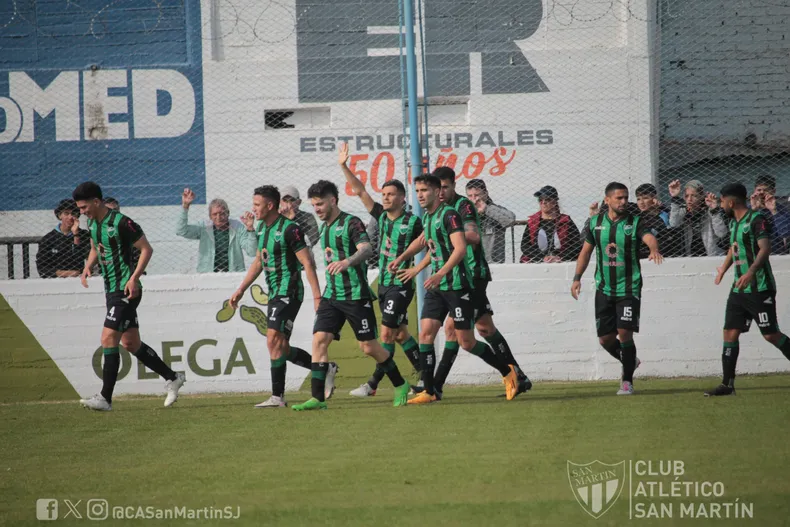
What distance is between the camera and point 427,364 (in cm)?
997

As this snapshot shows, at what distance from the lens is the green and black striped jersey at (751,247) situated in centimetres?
964

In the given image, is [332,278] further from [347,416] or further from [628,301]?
[628,301]

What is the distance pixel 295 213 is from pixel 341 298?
295 centimetres

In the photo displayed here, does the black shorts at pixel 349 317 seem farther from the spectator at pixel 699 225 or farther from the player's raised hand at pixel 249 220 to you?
the spectator at pixel 699 225

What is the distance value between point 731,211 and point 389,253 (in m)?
3.20

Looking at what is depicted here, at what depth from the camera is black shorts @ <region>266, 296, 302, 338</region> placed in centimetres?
977

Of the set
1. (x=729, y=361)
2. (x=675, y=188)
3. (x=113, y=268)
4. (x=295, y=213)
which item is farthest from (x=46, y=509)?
(x=675, y=188)

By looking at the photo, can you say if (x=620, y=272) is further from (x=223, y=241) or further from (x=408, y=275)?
(x=223, y=241)

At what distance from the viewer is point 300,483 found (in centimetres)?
590

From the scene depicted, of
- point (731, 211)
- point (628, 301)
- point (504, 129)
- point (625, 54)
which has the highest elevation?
point (625, 54)

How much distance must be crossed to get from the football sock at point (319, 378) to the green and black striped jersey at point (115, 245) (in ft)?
6.83

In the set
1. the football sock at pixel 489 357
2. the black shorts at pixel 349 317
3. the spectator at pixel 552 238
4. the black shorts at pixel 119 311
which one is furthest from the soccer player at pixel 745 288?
the black shorts at pixel 119 311

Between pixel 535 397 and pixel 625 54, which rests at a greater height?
pixel 625 54

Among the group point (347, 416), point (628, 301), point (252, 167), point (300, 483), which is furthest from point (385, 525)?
point (252, 167)
